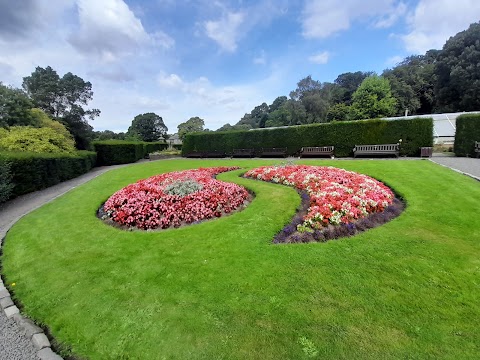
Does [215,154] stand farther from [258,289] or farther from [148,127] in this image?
[148,127]

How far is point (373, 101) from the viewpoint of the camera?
47281mm

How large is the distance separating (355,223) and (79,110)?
143 ft

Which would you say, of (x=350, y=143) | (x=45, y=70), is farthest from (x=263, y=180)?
(x=45, y=70)

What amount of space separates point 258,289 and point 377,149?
1944cm

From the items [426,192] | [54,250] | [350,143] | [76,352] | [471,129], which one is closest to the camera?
[76,352]

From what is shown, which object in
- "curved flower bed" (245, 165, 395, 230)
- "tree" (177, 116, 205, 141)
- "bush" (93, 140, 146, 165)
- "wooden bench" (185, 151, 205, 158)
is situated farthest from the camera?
"tree" (177, 116, 205, 141)

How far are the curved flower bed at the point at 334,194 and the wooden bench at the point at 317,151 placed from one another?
11805mm

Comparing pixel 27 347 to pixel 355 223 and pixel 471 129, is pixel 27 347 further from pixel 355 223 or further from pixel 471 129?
pixel 471 129

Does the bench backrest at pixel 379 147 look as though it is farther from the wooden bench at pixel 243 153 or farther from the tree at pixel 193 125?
the tree at pixel 193 125

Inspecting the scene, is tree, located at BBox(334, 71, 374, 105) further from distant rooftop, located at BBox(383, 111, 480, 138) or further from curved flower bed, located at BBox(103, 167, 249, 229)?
curved flower bed, located at BBox(103, 167, 249, 229)

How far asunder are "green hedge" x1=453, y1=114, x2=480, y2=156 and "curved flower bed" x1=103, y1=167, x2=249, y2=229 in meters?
17.3

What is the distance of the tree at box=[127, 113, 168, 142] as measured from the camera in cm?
8569

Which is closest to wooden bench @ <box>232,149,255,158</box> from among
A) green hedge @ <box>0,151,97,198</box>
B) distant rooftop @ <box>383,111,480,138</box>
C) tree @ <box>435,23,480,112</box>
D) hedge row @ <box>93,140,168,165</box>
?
hedge row @ <box>93,140,168,165</box>

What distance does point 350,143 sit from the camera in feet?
71.5
